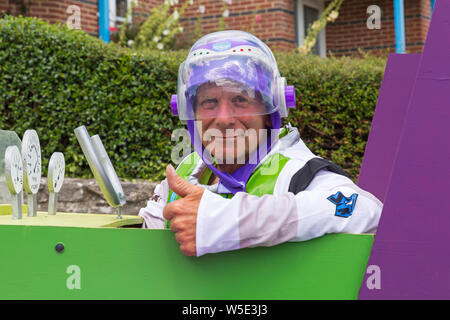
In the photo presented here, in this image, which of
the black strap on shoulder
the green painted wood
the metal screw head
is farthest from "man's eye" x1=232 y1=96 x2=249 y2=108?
the metal screw head

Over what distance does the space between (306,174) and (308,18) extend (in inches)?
370

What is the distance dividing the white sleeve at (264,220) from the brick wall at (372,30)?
9627mm

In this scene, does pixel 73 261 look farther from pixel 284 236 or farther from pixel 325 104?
pixel 325 104

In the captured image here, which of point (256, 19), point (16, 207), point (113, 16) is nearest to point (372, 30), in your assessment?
point (256, 19)

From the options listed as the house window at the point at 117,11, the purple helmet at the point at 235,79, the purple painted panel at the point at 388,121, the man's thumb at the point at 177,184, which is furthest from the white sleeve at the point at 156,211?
the house window at the point at 117,11

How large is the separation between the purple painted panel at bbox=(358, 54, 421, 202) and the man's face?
2.41ft

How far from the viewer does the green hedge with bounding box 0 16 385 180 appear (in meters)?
5.09

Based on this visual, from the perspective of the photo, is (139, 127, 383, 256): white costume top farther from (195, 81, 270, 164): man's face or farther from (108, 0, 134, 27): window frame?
(108, 0, 134, 27): window frame

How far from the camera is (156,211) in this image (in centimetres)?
194

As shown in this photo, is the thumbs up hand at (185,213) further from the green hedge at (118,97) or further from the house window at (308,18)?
the house window at (308,18)

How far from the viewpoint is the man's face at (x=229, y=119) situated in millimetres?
1687

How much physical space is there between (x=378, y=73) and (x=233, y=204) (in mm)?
4448

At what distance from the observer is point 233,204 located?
1.38 meters

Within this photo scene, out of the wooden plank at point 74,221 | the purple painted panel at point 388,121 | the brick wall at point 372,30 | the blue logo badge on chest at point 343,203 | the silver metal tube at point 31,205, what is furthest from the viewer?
the brick wall at point 372,30
